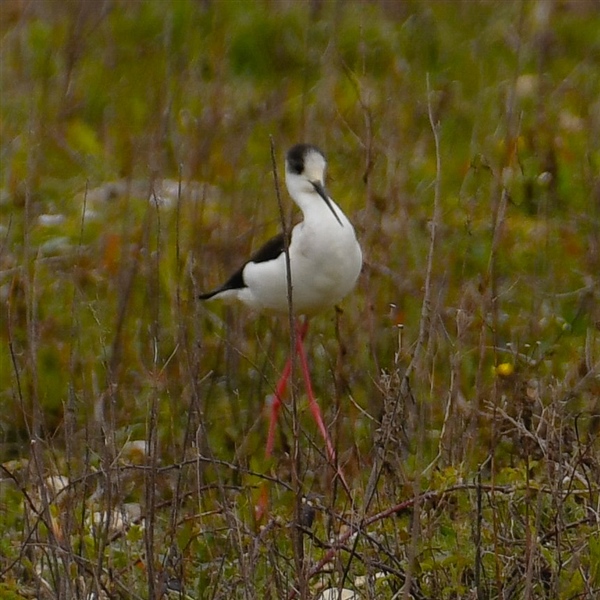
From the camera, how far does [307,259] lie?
4492mm

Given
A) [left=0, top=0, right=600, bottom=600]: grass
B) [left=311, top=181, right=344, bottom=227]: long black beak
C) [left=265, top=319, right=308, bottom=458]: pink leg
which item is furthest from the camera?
[left=311, top=181, right=344, bottom=227]: long black beak

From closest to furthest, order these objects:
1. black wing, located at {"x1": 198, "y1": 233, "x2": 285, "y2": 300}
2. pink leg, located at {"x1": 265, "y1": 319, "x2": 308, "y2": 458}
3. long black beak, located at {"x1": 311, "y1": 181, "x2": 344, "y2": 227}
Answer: pink leg, located at {"x1": 265, "y1": 319, "x2": 308, "y2": 458} → long black beak, located at {"x1": 311, "y1": 181, "x2": 344, "y2": 227} → black wing, located at {"x1": 198, "y1": 233, "x2": 285, "y2": 300}

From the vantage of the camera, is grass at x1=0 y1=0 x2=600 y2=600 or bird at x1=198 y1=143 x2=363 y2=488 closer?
grass at x1=0 y1=0 x2=600 y2=600

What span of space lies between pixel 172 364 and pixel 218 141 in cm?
209

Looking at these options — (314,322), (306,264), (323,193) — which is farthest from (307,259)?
(314,322)

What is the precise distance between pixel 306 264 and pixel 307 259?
2 cm

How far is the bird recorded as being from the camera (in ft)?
14.5

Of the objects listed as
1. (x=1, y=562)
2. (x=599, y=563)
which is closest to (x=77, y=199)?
(x=1, y=562)

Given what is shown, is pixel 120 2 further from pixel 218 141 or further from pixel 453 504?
pixel 453 504

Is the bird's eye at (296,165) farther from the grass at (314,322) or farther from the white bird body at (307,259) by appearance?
the grass at (314,322)

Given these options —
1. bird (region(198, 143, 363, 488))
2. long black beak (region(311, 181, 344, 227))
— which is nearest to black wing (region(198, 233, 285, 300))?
bird (region(198, 143, 363, 488))

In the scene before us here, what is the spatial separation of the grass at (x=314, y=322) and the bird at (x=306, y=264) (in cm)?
8

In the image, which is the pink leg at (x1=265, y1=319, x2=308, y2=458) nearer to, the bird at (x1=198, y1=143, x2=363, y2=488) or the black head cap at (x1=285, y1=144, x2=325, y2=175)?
the bird at (x1=198, y1=143, x2=363, y2=488)

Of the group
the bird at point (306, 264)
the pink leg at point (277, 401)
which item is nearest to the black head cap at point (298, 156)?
the bird at point (306, 264)
